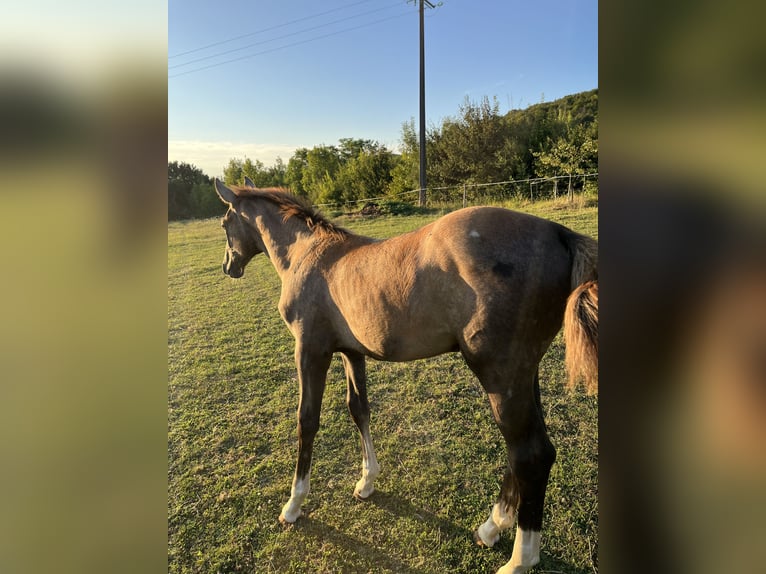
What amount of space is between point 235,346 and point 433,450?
1.57 m

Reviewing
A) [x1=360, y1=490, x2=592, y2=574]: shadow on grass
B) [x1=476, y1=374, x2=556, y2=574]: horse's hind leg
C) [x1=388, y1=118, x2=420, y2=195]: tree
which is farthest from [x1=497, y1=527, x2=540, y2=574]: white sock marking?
[x1=388, y1=118, x2=420, y2=195]: tree

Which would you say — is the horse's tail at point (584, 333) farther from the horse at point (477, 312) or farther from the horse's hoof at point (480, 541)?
the horse's hoof at point (480, 541)

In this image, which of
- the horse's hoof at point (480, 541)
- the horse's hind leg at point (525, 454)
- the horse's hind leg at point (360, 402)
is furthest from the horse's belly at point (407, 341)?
the horse's hoof at point (480, 541)

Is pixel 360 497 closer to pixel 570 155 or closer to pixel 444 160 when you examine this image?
pixel 444 160

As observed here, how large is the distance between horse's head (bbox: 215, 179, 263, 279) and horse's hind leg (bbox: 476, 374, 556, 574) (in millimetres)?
1607

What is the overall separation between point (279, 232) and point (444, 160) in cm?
113

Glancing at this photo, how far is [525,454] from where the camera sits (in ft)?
5.17

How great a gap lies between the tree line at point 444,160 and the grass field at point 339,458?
0.49 feet

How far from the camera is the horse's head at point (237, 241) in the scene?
2.37 m

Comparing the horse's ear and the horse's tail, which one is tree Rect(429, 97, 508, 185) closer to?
the horse's tail

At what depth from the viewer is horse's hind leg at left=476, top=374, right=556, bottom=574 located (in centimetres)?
155
